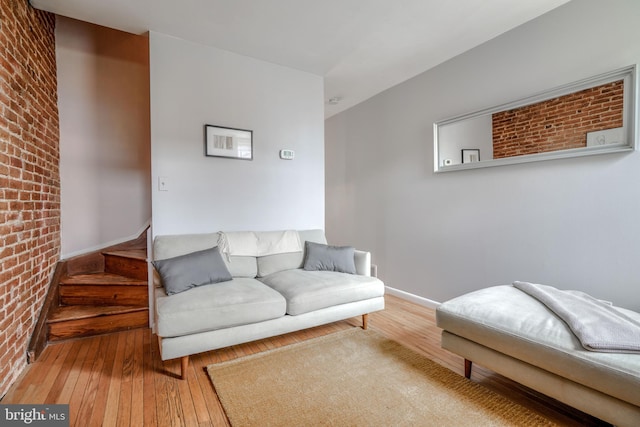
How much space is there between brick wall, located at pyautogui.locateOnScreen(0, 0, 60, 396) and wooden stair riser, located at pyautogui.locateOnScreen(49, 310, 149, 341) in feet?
0.76

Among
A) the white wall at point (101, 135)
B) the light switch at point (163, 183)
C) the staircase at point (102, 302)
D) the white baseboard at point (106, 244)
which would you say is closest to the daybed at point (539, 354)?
the light switch at point (163, 183)

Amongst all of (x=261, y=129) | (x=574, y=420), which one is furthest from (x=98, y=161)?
(x=574, y=420)

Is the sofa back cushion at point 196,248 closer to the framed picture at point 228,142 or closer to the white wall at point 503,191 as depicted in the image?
the framed picture at point 228,142

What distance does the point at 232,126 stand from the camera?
9.49 feet

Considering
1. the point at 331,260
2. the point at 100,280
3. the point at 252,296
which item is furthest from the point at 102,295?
the point at 331,260

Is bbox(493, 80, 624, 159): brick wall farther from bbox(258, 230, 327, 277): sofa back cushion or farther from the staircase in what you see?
the staircase

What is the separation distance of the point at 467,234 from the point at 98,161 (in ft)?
12.9

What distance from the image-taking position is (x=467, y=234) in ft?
9.34

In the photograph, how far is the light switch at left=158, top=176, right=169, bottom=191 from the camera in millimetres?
2555

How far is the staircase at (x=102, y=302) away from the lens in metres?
2.34

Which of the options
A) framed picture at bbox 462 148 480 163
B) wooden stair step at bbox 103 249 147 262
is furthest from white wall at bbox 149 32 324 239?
framed picture at bbox 462 148 480 163

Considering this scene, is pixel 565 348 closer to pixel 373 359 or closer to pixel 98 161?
pixel 373 359

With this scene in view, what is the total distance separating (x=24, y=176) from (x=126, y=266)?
114cm

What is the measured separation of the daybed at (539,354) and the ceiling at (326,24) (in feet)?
7.09
